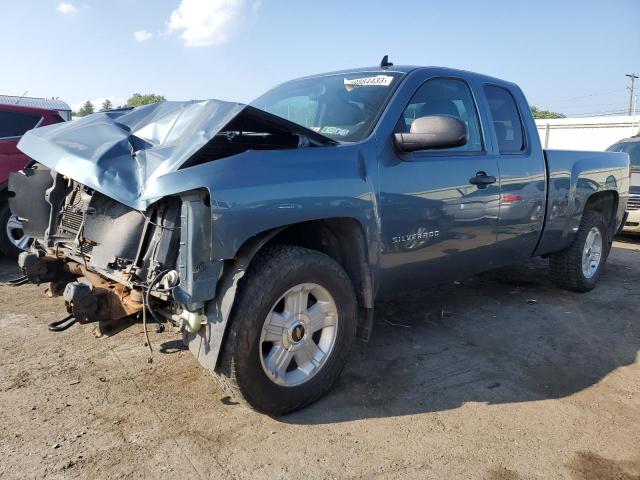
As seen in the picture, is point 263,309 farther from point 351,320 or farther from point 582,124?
point 582,124

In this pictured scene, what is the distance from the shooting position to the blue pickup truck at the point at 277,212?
2.54 meters

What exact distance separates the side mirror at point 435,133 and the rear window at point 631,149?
309 inches

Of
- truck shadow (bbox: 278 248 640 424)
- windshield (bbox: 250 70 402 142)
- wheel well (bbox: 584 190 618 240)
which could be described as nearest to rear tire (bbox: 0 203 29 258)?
windshield (bbox: 250 70 402 142)

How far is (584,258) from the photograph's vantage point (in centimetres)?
560

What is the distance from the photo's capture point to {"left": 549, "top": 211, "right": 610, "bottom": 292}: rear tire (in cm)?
538

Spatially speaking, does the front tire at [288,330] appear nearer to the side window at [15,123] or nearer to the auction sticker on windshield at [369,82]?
the auction sticker on windshield at [369,82]

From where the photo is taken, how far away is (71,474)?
238 cm

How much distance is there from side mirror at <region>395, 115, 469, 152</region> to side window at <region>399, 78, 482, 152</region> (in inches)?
12.6

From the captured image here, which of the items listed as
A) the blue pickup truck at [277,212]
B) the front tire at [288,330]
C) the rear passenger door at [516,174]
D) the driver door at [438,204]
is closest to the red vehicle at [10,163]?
the blue pickup truck at [277,212]

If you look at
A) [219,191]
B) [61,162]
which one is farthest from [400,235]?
[61,162]

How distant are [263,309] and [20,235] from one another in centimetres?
489

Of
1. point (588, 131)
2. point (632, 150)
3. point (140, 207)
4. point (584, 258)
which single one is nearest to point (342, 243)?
point (140, 207)

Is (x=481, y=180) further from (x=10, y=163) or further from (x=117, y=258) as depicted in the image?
(x=10, y=163)

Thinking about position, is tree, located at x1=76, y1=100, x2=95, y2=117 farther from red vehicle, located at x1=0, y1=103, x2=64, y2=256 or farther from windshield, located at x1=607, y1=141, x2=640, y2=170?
windshield, located at x1=607, y1=141, x2=640, y2=170
